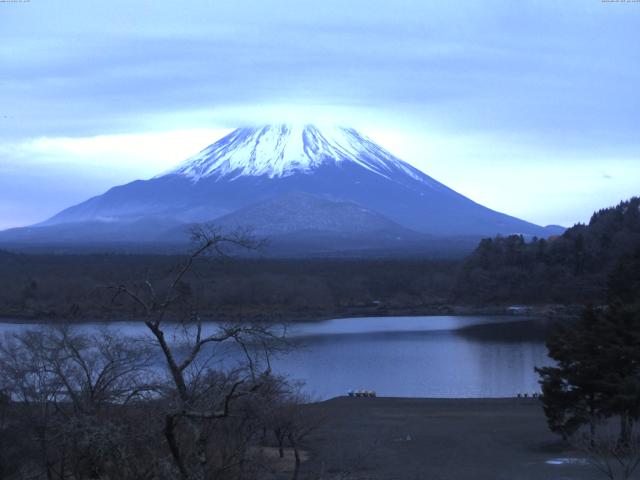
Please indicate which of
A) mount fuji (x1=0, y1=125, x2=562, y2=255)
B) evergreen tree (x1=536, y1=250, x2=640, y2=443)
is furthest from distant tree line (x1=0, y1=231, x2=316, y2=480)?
mount fuji (x1=0, y1=125, x2=562, y2=255)

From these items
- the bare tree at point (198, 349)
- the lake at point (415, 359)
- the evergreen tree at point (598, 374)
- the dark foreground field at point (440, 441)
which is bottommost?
the dark foreground field at point (440, 441)

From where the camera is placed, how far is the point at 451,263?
71938 mm

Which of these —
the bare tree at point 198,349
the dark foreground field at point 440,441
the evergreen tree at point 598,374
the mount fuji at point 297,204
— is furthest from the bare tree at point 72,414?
the mount fuji at point 297,204

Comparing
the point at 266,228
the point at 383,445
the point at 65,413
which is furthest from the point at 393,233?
the point at 65,413

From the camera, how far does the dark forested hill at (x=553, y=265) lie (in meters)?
54.5

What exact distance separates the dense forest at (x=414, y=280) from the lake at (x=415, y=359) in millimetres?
9493

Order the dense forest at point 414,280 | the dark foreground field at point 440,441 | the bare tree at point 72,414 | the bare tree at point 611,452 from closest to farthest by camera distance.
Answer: the bare tree at point 72,414, the bare tree at point 611,452, the dark foreground field at point 440,441, the dense forest at point 414,280

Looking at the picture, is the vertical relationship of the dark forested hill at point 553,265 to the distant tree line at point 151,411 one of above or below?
above

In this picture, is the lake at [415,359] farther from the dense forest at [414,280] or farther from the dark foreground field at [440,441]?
the dense forest at [414,280]

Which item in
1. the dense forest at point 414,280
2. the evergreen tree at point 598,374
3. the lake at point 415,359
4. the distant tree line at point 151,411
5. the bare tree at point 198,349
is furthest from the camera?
the dense forest at point 414,280

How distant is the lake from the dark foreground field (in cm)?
164

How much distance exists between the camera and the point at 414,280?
205 ft

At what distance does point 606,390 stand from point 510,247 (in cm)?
4631

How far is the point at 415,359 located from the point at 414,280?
32.3 metres
